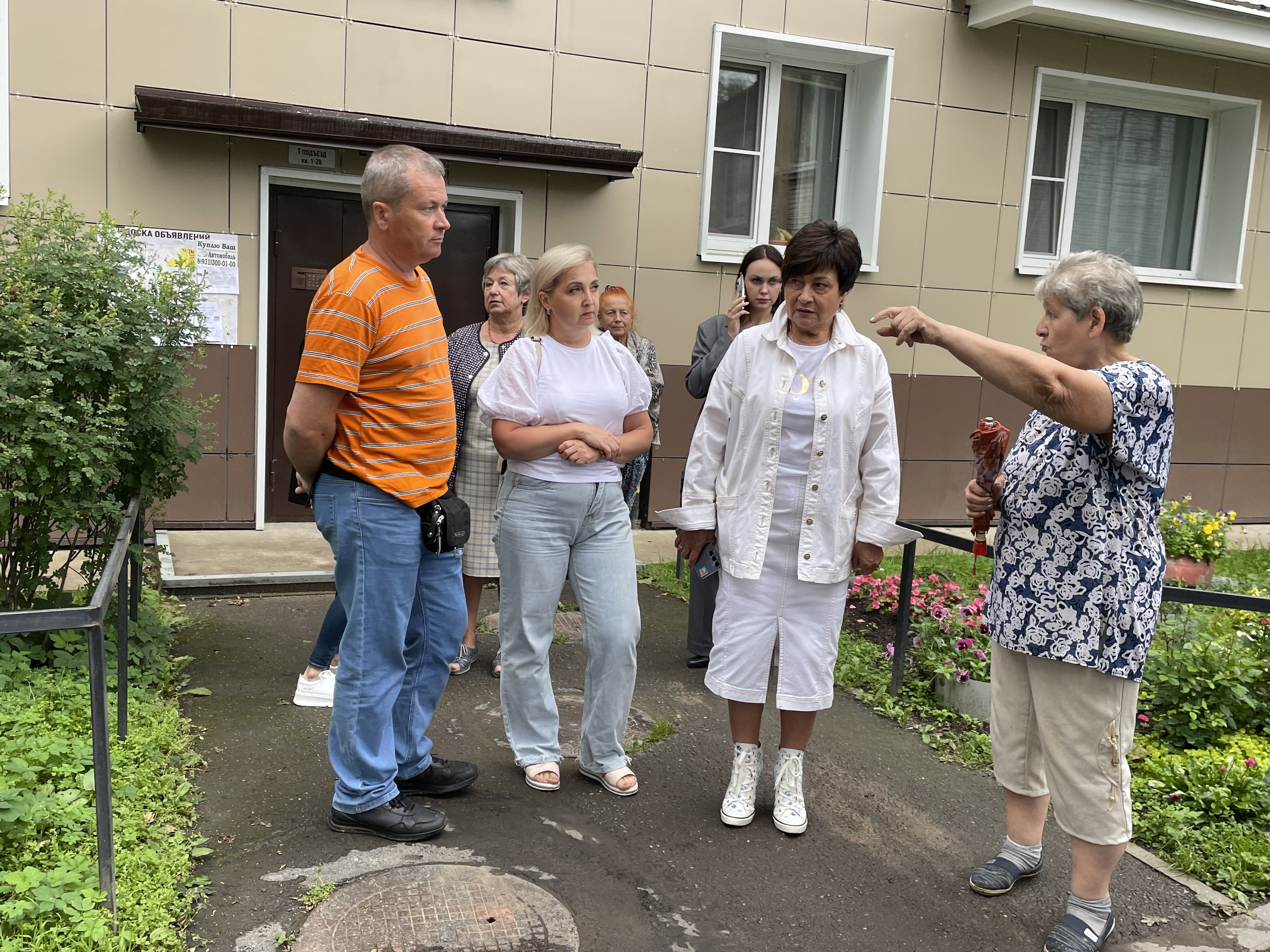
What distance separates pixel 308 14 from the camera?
23.7 ft

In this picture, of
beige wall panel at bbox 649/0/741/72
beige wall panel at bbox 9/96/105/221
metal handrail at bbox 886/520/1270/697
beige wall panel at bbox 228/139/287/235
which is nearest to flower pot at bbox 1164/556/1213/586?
metal handrail at bbox 886/520/1270/697

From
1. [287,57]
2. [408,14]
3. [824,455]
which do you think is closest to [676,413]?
[408,14]

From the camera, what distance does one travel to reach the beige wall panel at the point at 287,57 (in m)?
7.12

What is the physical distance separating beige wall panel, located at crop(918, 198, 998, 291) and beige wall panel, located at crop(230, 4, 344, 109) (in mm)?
4921

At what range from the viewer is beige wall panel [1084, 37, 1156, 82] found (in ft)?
30.9

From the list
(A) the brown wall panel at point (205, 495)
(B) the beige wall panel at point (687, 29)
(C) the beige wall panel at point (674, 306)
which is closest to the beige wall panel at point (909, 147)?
(B) the beige wall panel at point (687, 29)

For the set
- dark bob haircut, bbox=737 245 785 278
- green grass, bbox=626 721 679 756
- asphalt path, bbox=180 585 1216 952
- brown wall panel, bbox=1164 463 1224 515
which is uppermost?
dark bob haircut, bbox=737 245 785 278

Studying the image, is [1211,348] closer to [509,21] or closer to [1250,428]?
[1250,428]

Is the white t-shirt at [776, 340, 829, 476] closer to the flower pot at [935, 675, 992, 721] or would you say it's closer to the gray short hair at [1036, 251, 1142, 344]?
the gray short hair at [1036, 251, 1142, 344]

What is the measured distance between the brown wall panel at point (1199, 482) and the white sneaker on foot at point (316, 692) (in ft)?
27.7

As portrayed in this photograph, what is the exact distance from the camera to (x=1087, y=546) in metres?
2.97

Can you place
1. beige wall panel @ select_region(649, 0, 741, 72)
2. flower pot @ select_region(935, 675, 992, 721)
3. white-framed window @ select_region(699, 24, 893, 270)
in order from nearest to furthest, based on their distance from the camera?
flower pot @ select_region(935, 675, 992, 721), beige wall panel @ select_region(649, 0, 741, 72), white-framed window @ select_region(699, 24, 893, 270)

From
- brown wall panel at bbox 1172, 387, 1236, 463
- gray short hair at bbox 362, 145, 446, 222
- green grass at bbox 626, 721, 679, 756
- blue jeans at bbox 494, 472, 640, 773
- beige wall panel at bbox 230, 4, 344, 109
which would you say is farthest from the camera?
brown wall panel at bbox 1172, 387, 1236, 463

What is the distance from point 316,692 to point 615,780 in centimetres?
145
